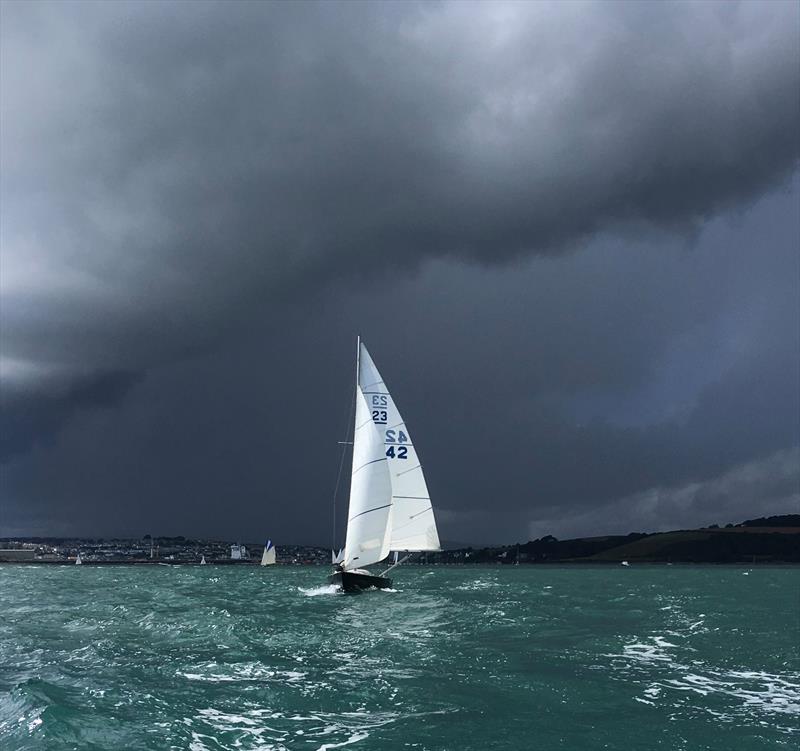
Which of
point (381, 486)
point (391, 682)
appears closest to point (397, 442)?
point (381, 486)

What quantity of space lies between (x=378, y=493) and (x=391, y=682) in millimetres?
42101

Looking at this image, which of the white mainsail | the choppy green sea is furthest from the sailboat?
the choppy green sea

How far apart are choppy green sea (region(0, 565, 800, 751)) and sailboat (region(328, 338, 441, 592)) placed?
829 inches

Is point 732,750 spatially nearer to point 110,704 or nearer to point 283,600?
point 110,704

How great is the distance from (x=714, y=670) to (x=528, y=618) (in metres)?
17.9

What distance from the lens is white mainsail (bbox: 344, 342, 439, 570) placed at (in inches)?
2571

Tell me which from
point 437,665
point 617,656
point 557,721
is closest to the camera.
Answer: point 557,721

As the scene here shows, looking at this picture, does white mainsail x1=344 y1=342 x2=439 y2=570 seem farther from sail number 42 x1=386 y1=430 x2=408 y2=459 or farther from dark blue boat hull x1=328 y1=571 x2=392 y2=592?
dark blue boat hull x1=328 y1=571 x2=392 y2=592

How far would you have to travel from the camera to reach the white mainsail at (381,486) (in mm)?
65312

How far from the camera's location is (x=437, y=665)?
26359 mm

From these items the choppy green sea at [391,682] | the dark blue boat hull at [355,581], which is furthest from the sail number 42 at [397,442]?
the choppy green sea at [391,682]

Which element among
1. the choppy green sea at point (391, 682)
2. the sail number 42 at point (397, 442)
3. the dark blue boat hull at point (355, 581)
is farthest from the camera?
the sail number 42 at point (397, 442)

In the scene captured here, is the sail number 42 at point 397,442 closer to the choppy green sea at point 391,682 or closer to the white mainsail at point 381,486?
the white mainsail at point 381,486

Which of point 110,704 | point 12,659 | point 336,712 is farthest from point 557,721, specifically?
point 12,659
